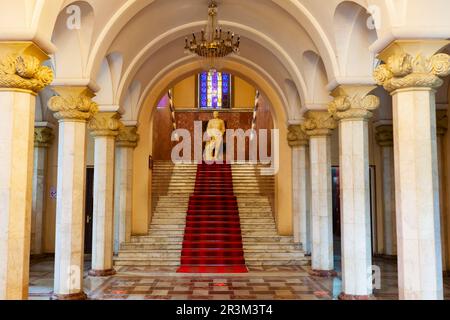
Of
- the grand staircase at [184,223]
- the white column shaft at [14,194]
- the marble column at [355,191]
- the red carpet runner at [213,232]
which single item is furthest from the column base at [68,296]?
the marble column at [355,191]

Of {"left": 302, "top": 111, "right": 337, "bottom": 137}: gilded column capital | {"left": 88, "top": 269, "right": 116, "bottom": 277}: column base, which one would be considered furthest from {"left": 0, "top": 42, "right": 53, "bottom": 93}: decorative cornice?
{"left": 302, "top": 111, "right": 337, "bottom": 137}: gilded column capital

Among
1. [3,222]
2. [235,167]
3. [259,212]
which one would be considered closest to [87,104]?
[3,222]

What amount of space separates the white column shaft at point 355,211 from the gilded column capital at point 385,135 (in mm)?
6125

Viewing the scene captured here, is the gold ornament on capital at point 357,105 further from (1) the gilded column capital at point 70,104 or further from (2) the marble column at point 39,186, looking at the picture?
(2) the marble column at point 39,186

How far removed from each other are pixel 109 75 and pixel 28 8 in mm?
4633

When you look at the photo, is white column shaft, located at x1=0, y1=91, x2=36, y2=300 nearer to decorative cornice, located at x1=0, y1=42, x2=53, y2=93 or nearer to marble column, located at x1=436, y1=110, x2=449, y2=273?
decorative cornice, located at x1=0, y1=42, x2=53, y2=93

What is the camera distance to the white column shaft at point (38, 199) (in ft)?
44.6

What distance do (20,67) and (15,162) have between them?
106cm

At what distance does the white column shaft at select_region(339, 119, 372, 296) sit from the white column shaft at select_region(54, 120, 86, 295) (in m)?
4.36

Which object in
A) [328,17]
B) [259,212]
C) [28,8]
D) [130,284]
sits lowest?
[130,284]

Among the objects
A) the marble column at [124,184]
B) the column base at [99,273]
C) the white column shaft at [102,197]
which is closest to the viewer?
the white column shaft at [102,197]

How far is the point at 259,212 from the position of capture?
47.9ft

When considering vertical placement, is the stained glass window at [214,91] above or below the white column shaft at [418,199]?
above
